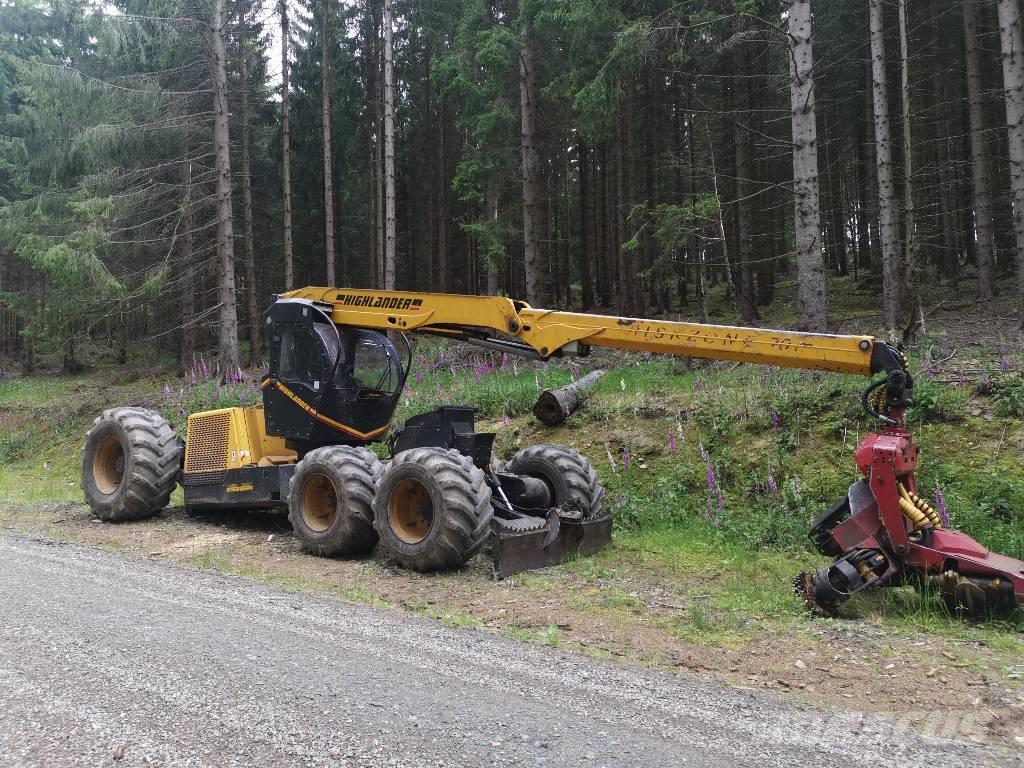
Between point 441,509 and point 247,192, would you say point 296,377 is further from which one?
point 247,192

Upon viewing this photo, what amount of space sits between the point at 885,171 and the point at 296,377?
12.7m

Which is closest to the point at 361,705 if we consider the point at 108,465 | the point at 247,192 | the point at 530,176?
the point at 108,465

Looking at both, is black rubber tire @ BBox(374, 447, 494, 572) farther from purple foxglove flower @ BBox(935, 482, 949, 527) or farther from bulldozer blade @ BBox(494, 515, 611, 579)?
purple foxglove flower @ BBox(935, 482, 949, 527)

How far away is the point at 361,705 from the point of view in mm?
3684

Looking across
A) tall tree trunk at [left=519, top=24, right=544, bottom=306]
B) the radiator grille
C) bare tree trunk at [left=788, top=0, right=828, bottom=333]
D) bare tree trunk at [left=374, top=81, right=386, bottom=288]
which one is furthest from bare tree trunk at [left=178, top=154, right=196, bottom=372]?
bare tree trunk at [left=788, top=0, right=828, bottom=333]

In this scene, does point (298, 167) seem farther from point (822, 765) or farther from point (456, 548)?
point (822, 765)

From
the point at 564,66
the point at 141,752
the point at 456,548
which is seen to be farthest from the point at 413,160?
the point at 141,752

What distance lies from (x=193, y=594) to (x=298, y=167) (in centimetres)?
3047

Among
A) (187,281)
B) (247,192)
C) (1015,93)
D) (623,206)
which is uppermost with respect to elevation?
(247,192)

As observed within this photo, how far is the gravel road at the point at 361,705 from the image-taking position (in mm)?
3211

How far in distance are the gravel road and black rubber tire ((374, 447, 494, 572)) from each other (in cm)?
120

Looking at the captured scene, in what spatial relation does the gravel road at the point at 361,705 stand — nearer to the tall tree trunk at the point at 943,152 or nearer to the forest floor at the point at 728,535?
the forest floor at the point at 728,535

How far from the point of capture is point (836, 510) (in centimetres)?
564

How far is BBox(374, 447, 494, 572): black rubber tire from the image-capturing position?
636cm
